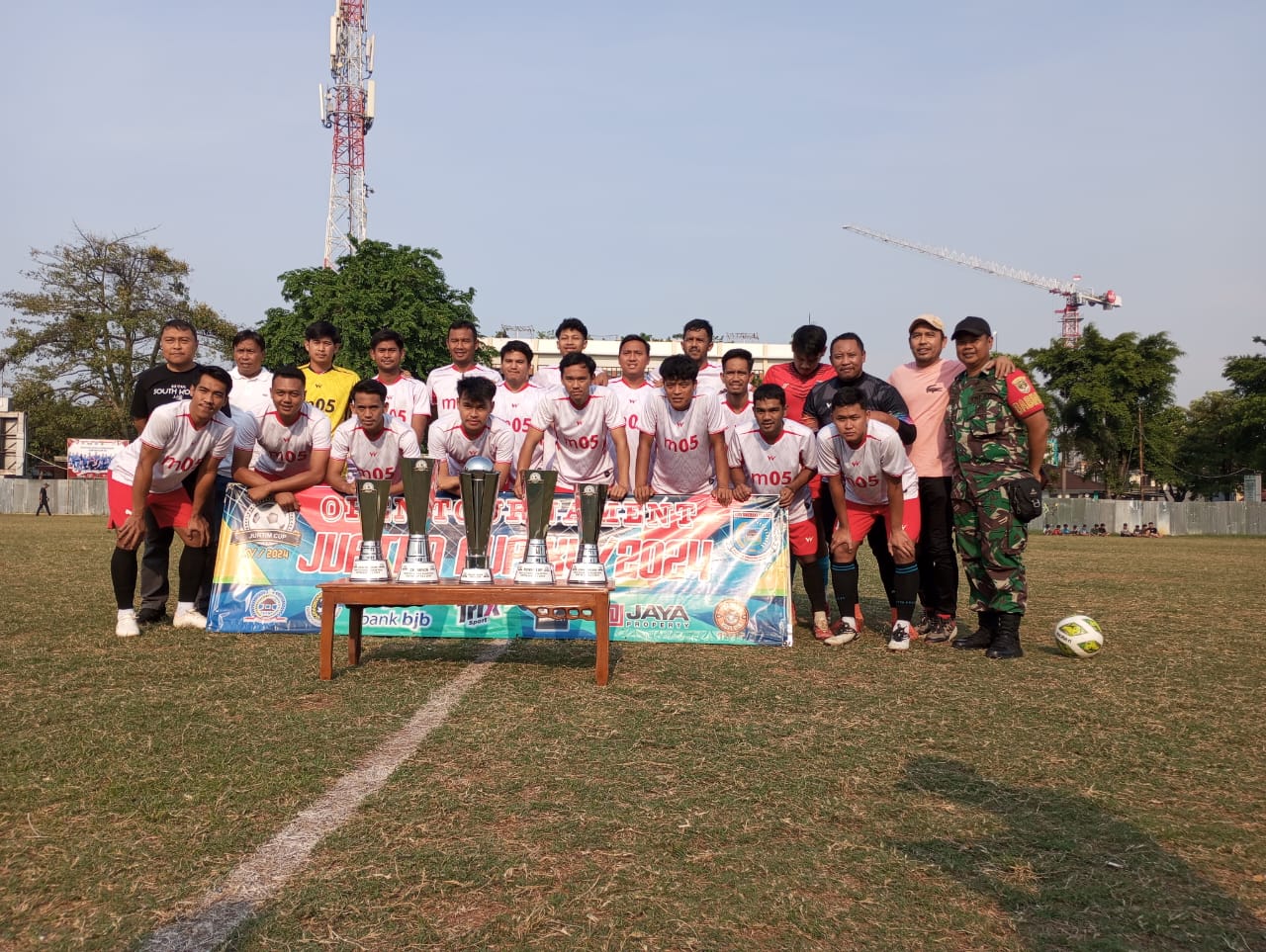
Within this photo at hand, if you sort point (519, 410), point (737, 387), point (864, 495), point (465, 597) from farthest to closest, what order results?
1. point (519, 410)
2. point (737, 387)
3. point (864, 495)
4. point (465, 597)

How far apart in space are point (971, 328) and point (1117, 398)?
5093 centimetres

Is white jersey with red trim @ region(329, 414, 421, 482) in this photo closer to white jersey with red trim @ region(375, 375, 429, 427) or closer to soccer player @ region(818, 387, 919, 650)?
white jersey with red trim @ region(375, 375, 429, 427)

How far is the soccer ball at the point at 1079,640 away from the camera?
6.02m

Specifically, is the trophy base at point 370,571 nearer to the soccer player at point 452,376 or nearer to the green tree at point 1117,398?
the soccer player at point 452,376

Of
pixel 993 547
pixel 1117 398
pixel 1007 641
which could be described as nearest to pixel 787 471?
pixel 993 547

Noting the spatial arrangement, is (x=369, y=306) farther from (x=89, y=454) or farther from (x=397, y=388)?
(x=397, y=388)

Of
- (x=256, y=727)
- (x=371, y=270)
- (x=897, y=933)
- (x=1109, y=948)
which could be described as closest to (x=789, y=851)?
(x=897, y=933)

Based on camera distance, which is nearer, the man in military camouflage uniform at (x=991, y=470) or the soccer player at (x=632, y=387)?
the man in military camouflage uniform at (x=991, y=470)

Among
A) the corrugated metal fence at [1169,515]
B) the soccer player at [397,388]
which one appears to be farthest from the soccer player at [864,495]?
the corrugated metal fence at [1169,515]

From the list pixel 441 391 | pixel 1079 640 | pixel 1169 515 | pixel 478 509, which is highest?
pixel 441 391

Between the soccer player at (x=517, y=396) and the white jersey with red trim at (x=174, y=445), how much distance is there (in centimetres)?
215

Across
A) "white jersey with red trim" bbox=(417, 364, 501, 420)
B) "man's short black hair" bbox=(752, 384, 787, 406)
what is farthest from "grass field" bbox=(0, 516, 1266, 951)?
"white jersey with red trim" bbox=(417, 364, 501, 420)

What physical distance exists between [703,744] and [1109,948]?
1.80m

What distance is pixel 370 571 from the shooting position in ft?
16.5
